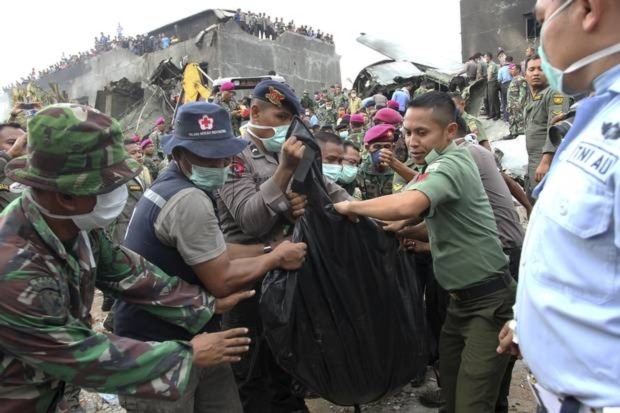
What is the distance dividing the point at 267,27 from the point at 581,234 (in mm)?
27488

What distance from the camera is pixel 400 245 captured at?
8.86 ft

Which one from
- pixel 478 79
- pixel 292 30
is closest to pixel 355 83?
pixel 478 79

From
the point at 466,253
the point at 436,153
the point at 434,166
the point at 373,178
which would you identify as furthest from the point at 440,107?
the point at 373,178

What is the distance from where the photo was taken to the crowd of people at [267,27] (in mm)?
24938

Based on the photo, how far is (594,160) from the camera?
1002 mm

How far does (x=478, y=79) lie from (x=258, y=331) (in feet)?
43.8

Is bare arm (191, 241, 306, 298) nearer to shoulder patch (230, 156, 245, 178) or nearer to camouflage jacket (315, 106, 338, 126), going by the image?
shoulder patch (230, 156, 245, 178)

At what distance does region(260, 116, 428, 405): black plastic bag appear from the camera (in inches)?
92.9

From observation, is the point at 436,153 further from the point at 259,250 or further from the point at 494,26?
the point at 494,26

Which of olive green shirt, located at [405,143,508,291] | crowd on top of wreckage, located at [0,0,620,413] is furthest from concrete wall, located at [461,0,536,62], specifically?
olive green shirt, located at [405,143,508,291]

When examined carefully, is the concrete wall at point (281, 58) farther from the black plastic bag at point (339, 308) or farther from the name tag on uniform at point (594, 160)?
the name tag on uniform at point (594, 160)

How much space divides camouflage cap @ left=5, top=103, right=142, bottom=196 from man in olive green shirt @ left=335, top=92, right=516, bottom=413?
3.97ft

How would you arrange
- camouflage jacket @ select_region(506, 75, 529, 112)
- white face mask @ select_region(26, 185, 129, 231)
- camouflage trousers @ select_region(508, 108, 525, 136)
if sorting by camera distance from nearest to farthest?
white face mask @ select_region(26, 185, 129, 231)
camouflage jacket @ select_region(506, 75, 529, 112)
camouflage trousers @ select_region(508, 108, 525, 136)

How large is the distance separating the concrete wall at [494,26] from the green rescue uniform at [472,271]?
803 inches
